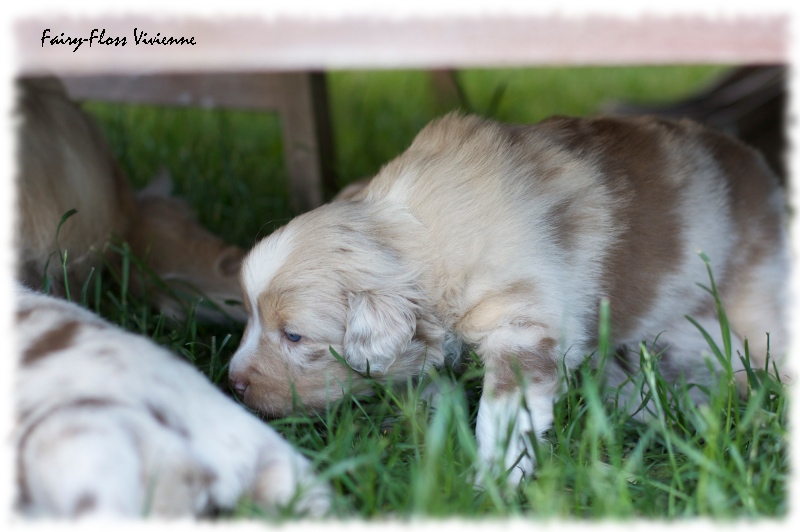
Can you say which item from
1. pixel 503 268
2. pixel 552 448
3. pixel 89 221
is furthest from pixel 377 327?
pixel 89 221

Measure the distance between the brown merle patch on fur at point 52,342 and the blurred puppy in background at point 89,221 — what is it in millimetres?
960

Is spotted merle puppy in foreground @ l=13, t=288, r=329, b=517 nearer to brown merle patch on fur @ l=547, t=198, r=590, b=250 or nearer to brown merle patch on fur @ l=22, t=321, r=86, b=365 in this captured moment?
brown merle patch on fur @ l=22, t=321, r=86, b=365

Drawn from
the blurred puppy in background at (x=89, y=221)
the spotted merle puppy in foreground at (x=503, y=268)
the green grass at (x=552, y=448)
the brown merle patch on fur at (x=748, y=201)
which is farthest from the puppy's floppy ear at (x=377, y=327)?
the brown merle patch on fur at (x=748, y=201)

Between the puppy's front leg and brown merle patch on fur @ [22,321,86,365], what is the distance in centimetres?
101

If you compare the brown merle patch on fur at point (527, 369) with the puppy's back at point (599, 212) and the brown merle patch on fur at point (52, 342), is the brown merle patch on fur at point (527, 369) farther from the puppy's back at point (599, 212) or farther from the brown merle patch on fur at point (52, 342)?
the brown merle patch on fur at point (52, 342)

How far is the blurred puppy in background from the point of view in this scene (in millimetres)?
Answer: 2758

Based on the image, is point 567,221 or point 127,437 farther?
point 567,221

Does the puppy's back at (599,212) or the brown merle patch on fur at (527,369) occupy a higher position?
the puppy's back at (599,212)

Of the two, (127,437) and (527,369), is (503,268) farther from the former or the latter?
(127,437)

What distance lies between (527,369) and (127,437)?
1119 mm

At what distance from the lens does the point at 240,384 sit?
2393 millimetres

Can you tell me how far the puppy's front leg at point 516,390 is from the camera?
2.04 meters

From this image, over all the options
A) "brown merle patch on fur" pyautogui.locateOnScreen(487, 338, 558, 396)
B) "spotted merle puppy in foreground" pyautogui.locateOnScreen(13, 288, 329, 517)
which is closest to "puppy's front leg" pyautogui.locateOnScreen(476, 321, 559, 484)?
"brown merle patch on fur" pyautogui.locateOnScreen(487, 338, 558, 396)

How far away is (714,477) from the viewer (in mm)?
1848
